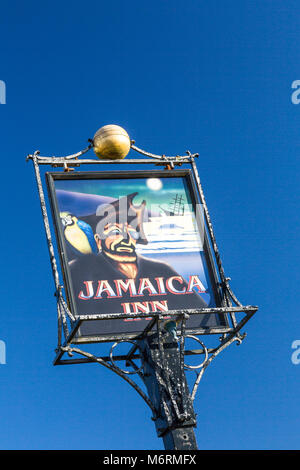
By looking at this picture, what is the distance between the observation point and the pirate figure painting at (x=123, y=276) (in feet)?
41.6

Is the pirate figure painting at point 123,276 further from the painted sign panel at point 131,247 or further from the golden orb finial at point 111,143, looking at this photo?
→ the golden orb finial at point 111,143

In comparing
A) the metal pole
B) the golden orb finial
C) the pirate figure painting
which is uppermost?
the golden orb finial

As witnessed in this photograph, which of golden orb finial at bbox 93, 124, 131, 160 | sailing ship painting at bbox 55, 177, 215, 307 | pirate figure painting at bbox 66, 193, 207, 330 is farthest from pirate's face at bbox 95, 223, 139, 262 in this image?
golden orb finial at bbox 93, 124, 131, 160

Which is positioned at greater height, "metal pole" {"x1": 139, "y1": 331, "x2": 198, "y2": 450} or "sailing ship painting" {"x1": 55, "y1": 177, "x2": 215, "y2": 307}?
"sailing ship painting" {"x1": 55, "y1": 177, "x2": 215, "y2": 307}

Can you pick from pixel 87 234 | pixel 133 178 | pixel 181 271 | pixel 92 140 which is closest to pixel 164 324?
pixel 181 271

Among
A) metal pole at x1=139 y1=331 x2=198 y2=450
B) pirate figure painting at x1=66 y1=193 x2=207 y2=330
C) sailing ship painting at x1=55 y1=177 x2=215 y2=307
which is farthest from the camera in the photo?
sailing ship painting at x1=55 y1=177 x2=215 y2=307

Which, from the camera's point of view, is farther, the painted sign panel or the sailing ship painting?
the sailing ship painting

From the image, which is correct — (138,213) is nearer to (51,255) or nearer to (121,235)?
(121,235)

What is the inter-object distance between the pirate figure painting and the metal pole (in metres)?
0.77

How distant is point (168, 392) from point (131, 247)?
3.02 metres

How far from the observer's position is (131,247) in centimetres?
1352

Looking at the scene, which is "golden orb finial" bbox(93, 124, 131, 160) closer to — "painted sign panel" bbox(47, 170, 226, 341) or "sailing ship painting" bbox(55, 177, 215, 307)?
"painted sign panel" bbox(47, 170, 226, 341)

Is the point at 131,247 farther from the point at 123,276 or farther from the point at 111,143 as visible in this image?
the point at 111,143

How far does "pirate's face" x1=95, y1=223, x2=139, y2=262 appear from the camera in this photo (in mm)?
13305
